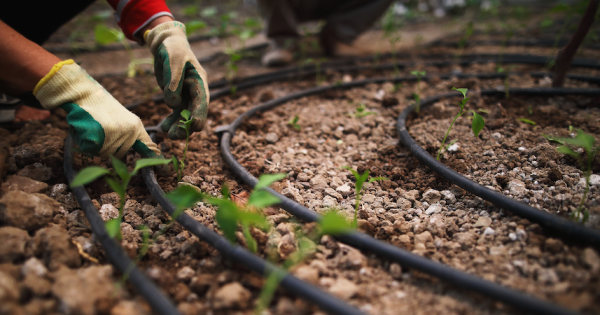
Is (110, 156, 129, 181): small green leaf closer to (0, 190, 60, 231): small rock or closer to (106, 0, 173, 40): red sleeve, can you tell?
(0, 190, 60, 231): small rock

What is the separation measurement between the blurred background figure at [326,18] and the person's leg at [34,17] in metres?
1.36

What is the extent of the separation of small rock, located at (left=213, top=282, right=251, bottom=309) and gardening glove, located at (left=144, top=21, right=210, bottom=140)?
2.08ft

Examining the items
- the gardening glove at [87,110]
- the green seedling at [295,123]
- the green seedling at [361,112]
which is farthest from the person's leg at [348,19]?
the gardening glove at [87,110]

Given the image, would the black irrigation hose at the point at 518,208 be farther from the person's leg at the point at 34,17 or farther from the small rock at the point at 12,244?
the person's leg at the point at 34,17

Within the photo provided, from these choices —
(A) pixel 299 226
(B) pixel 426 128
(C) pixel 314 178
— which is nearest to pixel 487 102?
(B) pixel 426 128

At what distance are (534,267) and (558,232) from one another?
0.50ft

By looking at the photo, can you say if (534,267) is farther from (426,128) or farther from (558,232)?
(426,128)

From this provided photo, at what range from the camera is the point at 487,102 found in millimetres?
1655

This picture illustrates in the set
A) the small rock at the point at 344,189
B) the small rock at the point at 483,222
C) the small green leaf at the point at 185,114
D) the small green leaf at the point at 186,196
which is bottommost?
the small rock at the point at 344,189

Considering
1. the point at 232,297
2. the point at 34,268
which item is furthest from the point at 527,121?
the point at 34,268

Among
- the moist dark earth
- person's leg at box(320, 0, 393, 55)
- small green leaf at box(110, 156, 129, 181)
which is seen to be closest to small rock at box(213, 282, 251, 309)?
the moist dark earth

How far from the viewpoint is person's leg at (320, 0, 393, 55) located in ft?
9.14

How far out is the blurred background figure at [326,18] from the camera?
2625mm

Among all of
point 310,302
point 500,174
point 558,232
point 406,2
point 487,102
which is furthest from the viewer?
point 406,2
